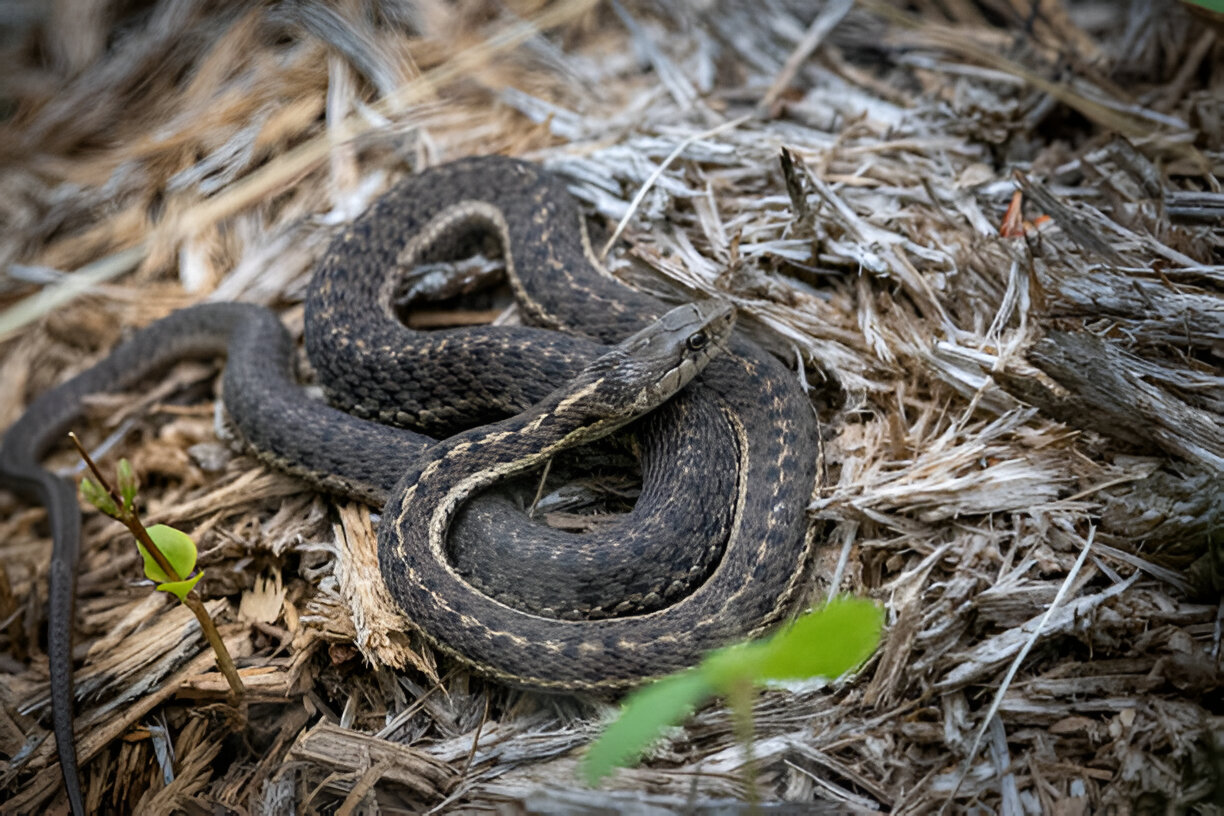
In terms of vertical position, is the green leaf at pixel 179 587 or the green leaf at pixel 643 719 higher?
the green leaf at pixel 643 719

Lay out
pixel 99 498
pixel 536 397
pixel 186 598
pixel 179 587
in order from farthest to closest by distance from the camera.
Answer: pixel 536 397
pixel 186 598
pixel 179 587
pixel 99 498

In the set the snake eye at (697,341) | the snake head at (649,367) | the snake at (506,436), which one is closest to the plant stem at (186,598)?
the snake at (506,436)

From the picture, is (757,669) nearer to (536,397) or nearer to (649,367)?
(649,367)

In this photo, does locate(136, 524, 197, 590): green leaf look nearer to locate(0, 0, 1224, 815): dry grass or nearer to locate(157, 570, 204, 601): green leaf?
locate(157, 570, 204, 601): green leaf

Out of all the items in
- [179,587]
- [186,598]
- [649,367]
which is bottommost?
[649,367]

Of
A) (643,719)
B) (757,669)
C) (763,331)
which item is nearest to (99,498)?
(643,719)

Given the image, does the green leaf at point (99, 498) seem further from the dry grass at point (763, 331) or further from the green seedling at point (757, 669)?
the green seedling at point (757, 669)

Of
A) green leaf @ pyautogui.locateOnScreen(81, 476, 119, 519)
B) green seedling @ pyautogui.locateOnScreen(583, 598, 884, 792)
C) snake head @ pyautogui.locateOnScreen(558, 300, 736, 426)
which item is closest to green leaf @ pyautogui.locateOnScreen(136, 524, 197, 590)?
green leaf @ pyautogui.locateOnScreen(81, 476, 119, 519)
